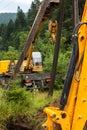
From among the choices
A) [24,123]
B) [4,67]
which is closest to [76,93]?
[24,123]

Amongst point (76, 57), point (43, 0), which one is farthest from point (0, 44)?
point (76, 57)

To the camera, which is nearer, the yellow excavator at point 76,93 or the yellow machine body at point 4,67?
the yellow excavator at point 76,93

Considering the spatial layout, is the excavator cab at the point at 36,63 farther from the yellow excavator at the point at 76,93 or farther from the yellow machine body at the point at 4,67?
the yellow excavator at the point at 76,93

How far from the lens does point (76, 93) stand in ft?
14.5

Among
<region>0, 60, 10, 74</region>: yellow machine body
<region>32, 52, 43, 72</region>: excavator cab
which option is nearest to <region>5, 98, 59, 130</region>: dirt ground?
<region>32, 52, 43, 72</region>: excavator cab

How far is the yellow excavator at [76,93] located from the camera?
4352 mm

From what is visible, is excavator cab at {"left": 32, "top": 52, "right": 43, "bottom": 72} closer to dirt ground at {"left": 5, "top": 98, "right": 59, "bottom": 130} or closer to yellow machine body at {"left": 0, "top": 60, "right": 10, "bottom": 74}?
yellow machine body at {"left": 0, "top": 60, "right": 10, "bottom": 74}

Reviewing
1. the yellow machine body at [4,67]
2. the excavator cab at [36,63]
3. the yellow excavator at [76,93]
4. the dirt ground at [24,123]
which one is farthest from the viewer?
the yellow machine body at [4,67]

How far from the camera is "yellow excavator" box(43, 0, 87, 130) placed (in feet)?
14.3

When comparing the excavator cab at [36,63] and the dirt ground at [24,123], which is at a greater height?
the dirt ground at [24,123]

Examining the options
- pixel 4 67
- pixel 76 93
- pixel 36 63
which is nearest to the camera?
pixel 76 93

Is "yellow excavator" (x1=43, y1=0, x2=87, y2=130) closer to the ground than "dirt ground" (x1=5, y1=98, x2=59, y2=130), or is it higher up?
higher up

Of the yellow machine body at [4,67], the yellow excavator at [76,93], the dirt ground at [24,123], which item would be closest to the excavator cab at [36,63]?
the yellow machine body at [4,67]

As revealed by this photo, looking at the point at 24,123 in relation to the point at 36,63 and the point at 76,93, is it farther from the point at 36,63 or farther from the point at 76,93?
the point at 36,63
